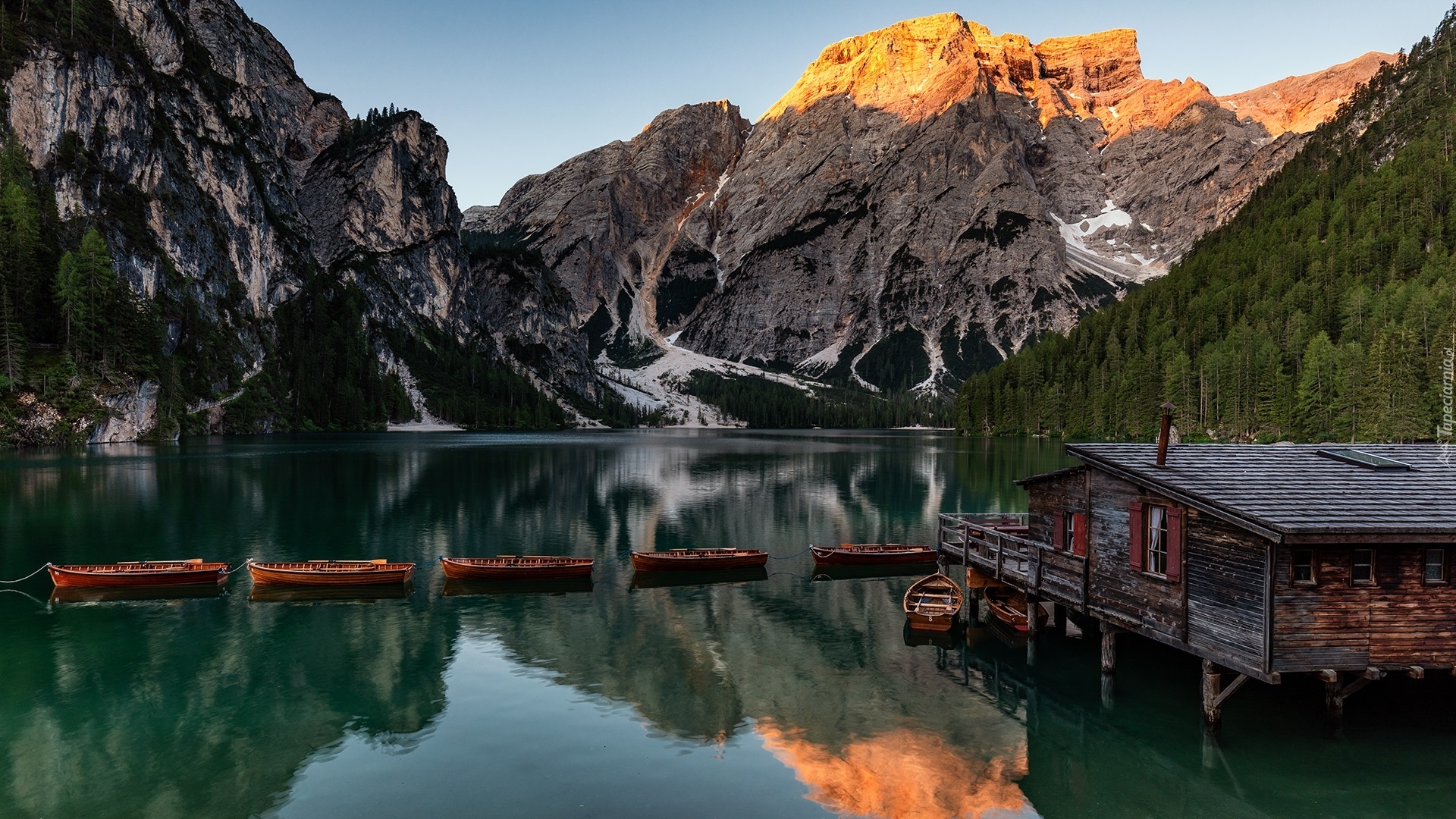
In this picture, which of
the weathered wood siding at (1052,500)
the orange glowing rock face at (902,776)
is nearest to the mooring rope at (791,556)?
the weathered wood siding at (1052,500)

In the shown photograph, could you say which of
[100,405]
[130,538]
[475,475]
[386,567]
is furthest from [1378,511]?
[100,405]

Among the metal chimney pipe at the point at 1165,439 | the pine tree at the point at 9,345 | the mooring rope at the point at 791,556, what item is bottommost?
the mooring rope at the point at 791,556

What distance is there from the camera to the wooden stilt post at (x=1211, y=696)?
930 inches

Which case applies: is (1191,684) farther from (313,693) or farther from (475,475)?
(475,475)

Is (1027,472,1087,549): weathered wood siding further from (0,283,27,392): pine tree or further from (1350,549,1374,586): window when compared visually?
(0,283,27,392): pine tree

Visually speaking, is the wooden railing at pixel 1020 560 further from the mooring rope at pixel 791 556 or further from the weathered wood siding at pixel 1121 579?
the mooring rope at pixel 791 556

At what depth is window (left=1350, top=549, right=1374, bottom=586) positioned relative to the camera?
21.9m

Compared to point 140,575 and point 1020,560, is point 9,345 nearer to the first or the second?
point 140,575

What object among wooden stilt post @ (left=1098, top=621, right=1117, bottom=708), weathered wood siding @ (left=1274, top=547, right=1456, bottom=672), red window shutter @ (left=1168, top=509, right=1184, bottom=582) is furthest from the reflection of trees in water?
weathered wood siding @ (left=1274, top=547, right=1456, bottom=672)

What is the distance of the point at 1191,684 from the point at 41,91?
247285 mm

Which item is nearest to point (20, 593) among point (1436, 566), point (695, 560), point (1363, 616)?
point (695, 560)

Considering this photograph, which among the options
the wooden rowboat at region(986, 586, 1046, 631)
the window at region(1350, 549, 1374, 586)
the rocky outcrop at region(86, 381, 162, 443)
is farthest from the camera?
the rocky outcrop at region(86, 381, 162, 443)

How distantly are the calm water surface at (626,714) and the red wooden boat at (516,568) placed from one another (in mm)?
1773

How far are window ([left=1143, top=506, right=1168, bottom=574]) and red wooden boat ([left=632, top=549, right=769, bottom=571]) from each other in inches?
1064
